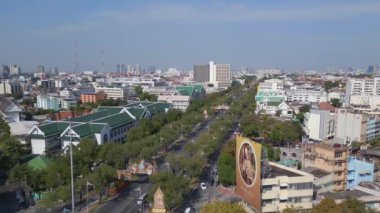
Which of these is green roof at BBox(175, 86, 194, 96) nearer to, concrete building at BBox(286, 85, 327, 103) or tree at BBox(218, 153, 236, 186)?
concrete building at BBox(286, 85, 327, 103)

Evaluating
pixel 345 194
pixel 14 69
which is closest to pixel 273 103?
pixel 345 194

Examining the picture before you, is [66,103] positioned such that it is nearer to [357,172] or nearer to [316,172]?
[316,172]

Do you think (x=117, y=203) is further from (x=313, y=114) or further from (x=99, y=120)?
(x=313, y=114)

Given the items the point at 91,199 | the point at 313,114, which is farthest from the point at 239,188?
the point at 313,114

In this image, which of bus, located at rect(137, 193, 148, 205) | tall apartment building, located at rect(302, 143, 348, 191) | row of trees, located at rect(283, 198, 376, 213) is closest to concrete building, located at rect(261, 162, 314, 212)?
row of trees, located at rect(283, 198, 376, 213)

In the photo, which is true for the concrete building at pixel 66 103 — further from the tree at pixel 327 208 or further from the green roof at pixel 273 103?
the tree at pixel 327 208

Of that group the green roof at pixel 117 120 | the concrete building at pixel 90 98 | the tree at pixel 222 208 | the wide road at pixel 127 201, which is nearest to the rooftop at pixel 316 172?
the tree at pixel 222 208
